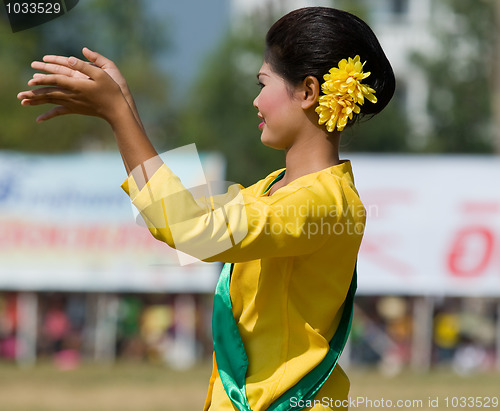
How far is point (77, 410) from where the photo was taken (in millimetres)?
7883

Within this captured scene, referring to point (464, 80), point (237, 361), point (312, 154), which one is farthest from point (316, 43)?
point (464, 80)

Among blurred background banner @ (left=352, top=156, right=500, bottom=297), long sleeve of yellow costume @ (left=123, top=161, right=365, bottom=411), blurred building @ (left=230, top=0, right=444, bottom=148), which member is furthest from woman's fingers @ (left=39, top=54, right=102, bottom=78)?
blurred building @ (left=230, top=0, right=444, bottom=148)

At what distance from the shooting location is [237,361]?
6.21ft

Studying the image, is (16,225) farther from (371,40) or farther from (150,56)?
(150,56)

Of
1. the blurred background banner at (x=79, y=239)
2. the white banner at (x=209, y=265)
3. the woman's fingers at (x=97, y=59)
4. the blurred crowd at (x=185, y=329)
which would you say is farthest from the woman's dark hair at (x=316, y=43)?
the blurred crowd at (x=185, y=329)

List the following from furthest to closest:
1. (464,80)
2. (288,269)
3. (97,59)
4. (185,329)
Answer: (464,80) < (185,329) < (288,269) < (97,59)

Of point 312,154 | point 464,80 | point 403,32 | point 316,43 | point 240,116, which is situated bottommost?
point 240,116

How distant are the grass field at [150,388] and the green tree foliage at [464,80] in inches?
463

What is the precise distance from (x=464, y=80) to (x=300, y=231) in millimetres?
20797

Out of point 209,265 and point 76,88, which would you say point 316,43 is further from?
point 209,265

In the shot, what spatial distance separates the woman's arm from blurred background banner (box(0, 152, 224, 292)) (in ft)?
30.3

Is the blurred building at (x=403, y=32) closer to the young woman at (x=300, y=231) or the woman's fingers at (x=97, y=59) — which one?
the young woman at (x=300, y=231)

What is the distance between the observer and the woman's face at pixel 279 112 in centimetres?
192

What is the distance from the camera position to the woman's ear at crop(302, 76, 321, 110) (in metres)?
1.91
